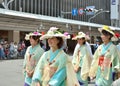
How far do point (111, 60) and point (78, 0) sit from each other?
61.3 meters

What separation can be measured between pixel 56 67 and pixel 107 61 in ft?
5.74

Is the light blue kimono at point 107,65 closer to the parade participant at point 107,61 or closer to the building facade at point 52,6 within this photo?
the parade participant at point 107,61

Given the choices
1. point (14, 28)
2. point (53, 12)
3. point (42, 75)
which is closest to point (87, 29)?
point (53, 12)

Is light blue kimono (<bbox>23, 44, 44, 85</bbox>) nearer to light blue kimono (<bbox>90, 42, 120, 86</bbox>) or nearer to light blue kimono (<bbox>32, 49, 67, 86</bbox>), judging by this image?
light blue kimono (<bbox>90, 42, 120, 86</bbox>)

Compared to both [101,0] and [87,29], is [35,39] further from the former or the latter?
[101,0]

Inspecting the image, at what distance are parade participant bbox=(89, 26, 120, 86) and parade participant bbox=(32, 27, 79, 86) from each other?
5.23ft

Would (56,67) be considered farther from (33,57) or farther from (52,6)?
(52,6)

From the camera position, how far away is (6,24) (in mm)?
32219

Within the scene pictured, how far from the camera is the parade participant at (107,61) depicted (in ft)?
20.1

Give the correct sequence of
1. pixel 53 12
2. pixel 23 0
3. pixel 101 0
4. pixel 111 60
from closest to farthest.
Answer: pixel 111 60 < pixel 23 0 < pixel 53 12 < pixel 101 0

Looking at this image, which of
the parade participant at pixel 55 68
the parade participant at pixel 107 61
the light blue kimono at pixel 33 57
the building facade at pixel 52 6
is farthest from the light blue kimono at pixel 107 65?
the building facade at pixel 52 6

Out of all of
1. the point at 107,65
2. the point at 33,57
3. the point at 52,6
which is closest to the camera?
the point at 107,65

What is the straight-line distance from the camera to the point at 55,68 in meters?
4.67

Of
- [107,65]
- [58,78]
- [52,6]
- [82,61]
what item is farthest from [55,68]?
[52,6]
